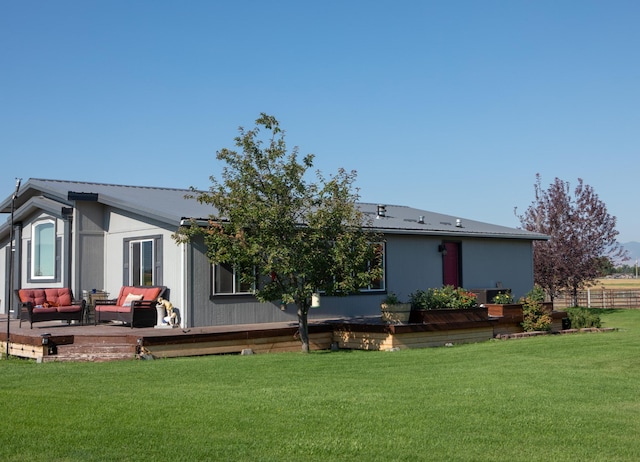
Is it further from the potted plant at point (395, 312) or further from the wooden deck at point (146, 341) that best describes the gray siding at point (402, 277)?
the potted plant at point (395, 312)

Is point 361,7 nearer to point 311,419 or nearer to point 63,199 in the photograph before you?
point 63,199

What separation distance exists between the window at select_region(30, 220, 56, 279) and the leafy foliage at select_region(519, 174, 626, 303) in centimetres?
1864

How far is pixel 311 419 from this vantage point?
23.6ft

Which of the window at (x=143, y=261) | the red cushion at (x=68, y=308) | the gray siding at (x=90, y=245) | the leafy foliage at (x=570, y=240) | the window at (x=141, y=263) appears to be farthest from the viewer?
the leafy foliage at (x=570, y=240)

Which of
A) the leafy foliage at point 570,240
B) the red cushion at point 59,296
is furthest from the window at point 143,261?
the leafy foliage at point 570,240

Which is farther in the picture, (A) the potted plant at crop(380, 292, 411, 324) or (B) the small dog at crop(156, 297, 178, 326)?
(A) the potted plant at crop(380, 292, 411, 324)

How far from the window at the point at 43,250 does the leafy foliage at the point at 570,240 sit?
1864 centimetres

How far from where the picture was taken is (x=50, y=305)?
50.9ft

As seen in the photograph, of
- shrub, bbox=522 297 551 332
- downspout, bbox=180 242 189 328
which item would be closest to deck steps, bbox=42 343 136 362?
downspout, bbox=180 242 189 328

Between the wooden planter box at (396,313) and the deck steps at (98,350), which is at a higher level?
the wooden planter box at (396,313)

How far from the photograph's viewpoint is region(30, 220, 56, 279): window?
17.9 m

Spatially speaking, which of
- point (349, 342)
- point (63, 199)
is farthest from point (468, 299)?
point (63, 199)

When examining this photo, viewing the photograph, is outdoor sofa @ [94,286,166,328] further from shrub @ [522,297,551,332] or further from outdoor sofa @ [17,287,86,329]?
shrub @ [522,297,551,332]

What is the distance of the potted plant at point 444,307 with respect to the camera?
620 inches
